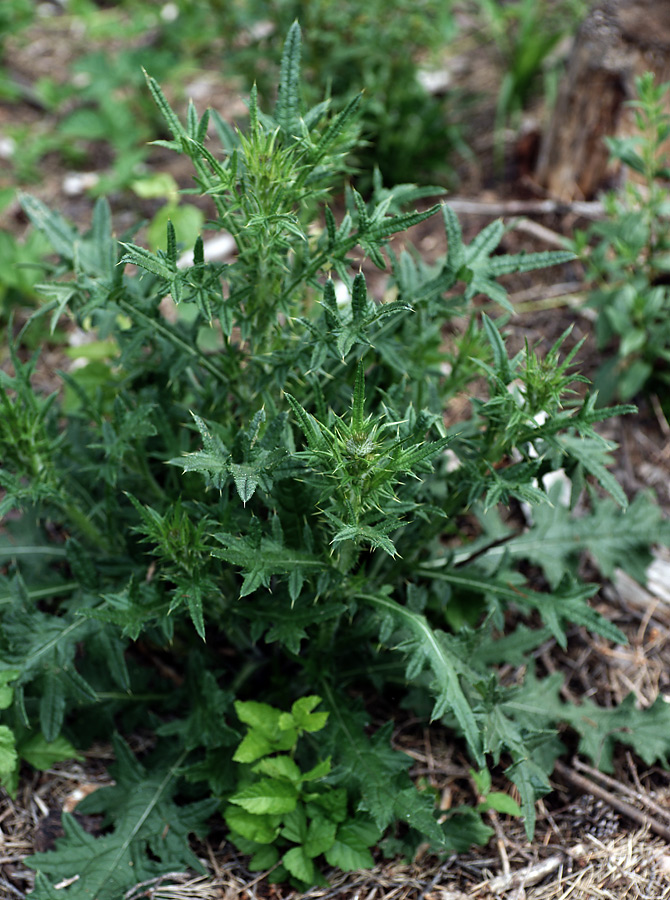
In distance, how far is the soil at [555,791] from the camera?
2348mm

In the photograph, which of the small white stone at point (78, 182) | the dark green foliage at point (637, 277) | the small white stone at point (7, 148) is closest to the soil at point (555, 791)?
the dark green foliage at point (637, 277)

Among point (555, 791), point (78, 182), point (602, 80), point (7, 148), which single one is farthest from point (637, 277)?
point (7, 148)

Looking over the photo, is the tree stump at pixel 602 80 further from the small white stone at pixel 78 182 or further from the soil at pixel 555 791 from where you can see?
the small white stone at pixel 78 182

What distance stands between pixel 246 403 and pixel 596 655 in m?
1.64

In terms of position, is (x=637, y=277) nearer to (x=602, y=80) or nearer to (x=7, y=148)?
(x=602, y=80)

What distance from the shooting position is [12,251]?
398 centimetres

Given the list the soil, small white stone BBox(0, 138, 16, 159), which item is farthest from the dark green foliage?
small white stone BBox(0, 138, 16, 159)

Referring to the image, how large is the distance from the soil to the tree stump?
0.27 meters

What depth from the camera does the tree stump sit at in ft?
13.3

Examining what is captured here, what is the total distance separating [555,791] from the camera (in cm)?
→ 265

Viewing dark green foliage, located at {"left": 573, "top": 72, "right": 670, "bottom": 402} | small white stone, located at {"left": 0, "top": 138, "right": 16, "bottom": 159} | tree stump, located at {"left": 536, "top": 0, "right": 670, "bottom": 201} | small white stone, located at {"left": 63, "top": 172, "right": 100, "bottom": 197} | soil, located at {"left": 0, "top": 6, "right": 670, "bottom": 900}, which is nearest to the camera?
soil, located at {"left": 0, "top": 6, "right": 670, "bottom": 900}

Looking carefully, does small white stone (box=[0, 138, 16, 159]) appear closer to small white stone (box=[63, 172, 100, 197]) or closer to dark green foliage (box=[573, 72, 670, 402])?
small white stone (box=[63, 172, 100, 197])

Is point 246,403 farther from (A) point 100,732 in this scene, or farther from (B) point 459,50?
(B) point 459,50

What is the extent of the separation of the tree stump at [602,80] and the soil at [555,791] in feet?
0.88
